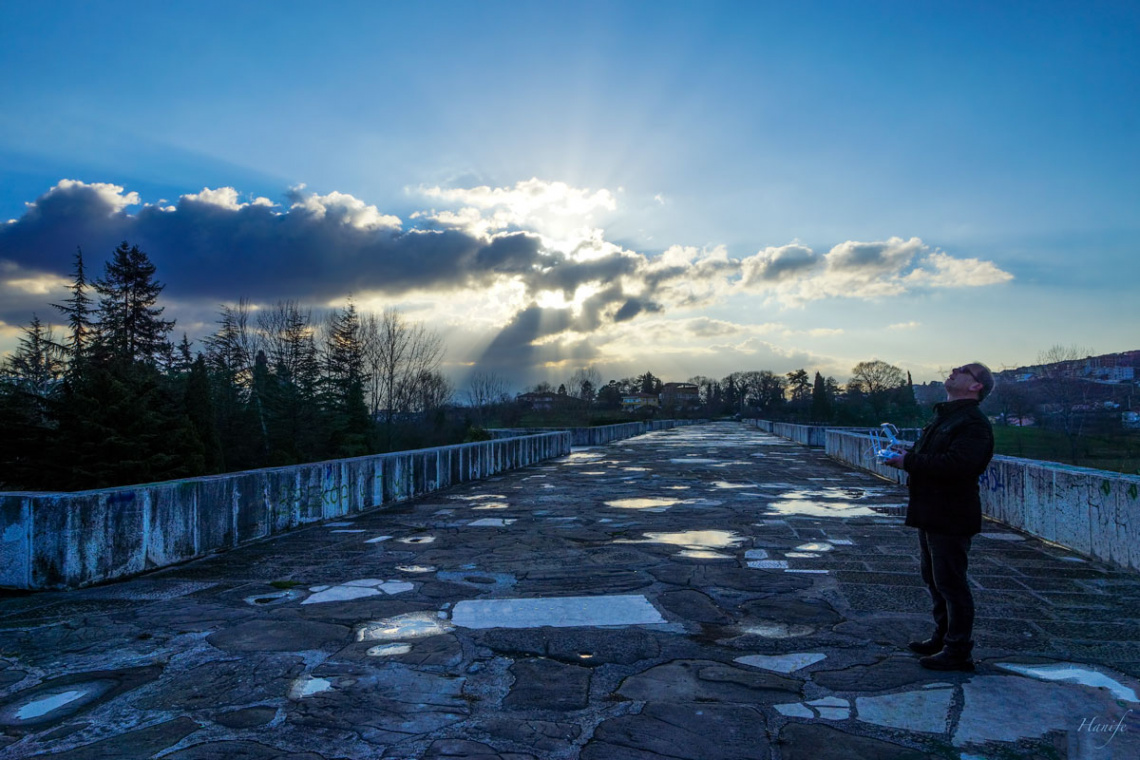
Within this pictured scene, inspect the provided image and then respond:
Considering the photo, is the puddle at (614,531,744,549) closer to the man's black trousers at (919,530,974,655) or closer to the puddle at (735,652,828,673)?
the puddle at (735,652,828,673)

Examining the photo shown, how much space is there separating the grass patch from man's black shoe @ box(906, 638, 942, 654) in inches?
2253

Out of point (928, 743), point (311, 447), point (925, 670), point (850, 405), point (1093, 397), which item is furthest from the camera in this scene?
point (850, 405)

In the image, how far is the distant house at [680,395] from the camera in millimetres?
159750

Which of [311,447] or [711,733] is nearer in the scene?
[711,733]

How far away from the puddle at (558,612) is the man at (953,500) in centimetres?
168

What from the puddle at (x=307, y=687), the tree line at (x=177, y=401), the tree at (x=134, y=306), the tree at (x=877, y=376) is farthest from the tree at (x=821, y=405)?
the puddle at (x=307, y=687)

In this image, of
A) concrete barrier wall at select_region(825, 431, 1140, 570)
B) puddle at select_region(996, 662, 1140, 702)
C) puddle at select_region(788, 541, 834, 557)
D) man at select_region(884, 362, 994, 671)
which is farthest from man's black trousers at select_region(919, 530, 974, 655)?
concrete barrier wall at select_region(825, 431, 1140, 570)

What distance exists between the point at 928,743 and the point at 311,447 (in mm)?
45989

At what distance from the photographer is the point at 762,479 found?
1497cm

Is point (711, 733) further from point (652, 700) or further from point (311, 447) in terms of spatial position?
point (311, 447)

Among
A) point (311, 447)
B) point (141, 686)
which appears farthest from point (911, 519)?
point (311, 447)

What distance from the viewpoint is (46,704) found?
3232 millimetres

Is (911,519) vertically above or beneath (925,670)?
above

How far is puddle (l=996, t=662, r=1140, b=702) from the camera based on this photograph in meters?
3.31
